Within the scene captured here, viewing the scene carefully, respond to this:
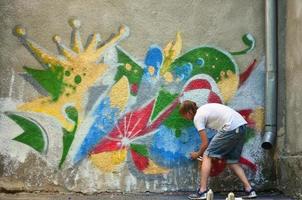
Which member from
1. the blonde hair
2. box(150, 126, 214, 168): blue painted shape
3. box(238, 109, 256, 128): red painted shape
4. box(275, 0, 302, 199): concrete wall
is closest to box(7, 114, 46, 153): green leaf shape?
box(150, 126, 214, 168): blue painted shape

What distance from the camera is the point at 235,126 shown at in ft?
18.8

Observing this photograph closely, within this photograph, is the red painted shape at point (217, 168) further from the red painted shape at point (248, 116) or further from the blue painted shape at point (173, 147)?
the red painted shape at point (248, 116)

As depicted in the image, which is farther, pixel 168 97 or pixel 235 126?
pixel 168 97

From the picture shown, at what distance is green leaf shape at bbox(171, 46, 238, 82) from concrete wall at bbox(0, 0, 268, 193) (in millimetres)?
13

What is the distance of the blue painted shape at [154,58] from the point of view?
619cm

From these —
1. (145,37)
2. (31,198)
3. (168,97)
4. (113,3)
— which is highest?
(113,3)

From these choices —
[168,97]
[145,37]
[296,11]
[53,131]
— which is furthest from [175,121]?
[296,11]

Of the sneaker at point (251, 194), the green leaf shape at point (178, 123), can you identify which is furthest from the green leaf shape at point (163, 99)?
the sneaker at point (251, 194)

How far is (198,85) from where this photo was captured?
20.4 feet

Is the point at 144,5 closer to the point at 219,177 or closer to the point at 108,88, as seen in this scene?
the point at 108,88

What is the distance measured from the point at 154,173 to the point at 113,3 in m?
2.18

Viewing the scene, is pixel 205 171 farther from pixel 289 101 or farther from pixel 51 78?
pixel 51 78

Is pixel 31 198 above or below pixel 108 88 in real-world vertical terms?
below

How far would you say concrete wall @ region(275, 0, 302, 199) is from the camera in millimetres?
5566
